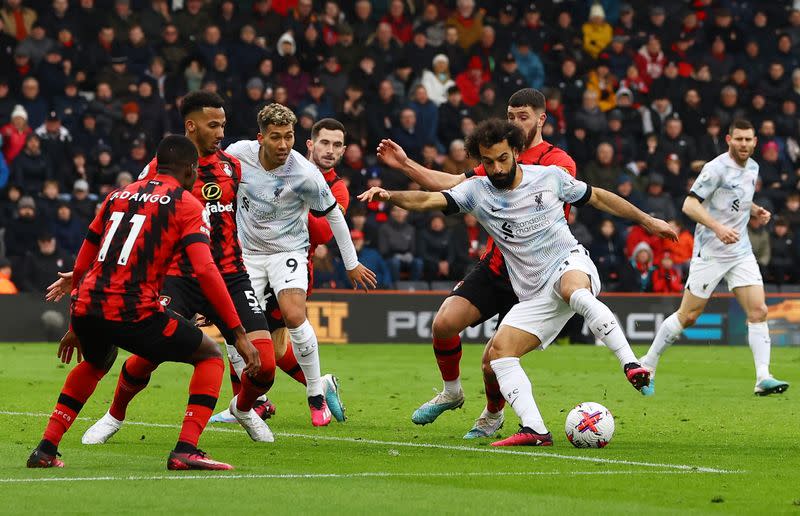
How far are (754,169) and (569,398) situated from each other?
11.1 ft

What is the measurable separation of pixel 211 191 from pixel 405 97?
15.5m

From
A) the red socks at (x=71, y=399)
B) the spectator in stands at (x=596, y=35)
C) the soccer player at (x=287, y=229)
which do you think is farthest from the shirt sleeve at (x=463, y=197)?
the spectator in stands at (x=596, y=35)

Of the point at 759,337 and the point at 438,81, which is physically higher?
the point at 438,81

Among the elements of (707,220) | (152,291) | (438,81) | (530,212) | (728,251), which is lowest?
(728,251)

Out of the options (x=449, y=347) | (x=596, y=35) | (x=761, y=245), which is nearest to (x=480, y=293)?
(x=449, y=347)

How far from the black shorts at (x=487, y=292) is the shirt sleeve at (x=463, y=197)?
0.87m

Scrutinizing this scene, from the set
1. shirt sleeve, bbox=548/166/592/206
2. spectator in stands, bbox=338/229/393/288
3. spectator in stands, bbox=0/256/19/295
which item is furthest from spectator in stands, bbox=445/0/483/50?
shirt sleeve, bbox=548/166/592/206

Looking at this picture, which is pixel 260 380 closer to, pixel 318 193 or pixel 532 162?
pixel 318 193

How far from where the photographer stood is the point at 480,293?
11.0 metres

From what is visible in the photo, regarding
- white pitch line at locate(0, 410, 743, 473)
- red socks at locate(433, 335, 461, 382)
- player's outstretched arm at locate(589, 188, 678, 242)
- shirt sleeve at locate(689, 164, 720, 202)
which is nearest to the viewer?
white pitch line at locate(0, 410, 743, 473)

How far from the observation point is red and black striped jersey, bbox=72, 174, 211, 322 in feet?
27.6

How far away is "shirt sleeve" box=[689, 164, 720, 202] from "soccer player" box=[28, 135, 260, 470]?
307 inches

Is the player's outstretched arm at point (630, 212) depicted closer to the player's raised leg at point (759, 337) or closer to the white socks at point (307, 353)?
the white socks at point (307, 353)

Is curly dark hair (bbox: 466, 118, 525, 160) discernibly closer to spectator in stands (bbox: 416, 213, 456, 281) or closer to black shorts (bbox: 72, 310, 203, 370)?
black shorts (bbox: 72, 310, 203, 370)
